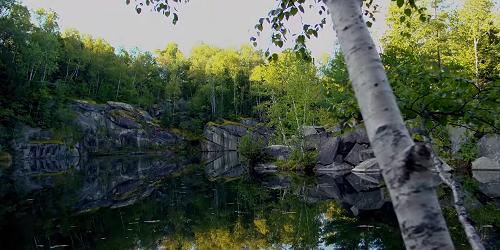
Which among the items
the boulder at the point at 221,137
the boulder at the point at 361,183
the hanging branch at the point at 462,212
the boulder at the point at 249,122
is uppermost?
the boulder at the point at 249,122

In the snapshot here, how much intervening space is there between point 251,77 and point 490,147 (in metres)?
42.5

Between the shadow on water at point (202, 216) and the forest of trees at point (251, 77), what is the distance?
11.5ft

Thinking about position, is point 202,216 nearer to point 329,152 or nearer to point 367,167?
point 367,167

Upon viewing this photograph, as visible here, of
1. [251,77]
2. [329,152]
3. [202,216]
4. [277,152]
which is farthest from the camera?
[251,77]

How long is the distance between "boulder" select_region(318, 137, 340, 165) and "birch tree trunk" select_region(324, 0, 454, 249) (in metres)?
27.6

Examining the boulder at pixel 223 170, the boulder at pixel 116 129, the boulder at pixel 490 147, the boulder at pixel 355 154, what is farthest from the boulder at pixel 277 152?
A: the boulder at pixel 116 129

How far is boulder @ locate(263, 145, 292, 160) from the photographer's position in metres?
32.1

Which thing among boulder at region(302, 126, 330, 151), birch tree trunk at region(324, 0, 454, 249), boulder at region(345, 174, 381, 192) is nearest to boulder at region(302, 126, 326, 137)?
boulder at region(302, 126, 330, 151)

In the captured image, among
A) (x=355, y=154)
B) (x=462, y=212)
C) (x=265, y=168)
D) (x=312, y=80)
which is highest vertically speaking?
(x=312, y=80)

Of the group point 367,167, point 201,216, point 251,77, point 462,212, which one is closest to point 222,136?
point 251,77

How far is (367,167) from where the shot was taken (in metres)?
25.8

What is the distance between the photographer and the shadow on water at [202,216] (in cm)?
966

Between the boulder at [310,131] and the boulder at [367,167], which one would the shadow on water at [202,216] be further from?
the boulder at [310,131]

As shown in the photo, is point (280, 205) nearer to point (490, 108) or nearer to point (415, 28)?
point (490, 108)
